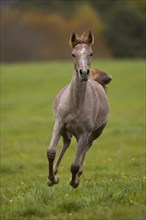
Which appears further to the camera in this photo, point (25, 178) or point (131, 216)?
point (25, 178)

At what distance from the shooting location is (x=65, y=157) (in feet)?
57.2

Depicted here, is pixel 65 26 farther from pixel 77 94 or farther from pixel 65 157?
pixel 77 94

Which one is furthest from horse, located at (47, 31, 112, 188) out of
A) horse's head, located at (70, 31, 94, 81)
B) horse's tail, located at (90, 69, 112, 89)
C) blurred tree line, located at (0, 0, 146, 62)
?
blurred tree line, located at (0, 0, 146, 62)

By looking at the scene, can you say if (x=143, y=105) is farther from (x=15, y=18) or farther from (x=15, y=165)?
(x=15, y=18)

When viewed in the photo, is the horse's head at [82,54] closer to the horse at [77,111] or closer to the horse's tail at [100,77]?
the horse at [77,111]

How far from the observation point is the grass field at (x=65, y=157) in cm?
778

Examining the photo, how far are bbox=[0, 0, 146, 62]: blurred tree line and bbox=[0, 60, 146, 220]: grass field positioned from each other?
20.0m

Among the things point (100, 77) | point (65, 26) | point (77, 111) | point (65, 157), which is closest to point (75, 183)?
point (77, 111)

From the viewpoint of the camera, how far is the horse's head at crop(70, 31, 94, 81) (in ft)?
25.8

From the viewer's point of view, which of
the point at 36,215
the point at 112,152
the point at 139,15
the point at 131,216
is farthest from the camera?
the point at 139,15

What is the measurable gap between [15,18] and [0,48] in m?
4.49

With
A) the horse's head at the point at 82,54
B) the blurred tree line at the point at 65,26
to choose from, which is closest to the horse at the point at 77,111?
the horse's head at the point at 82,54

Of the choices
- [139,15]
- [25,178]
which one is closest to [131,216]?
[25,178]

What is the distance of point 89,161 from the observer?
1631 centimetres
